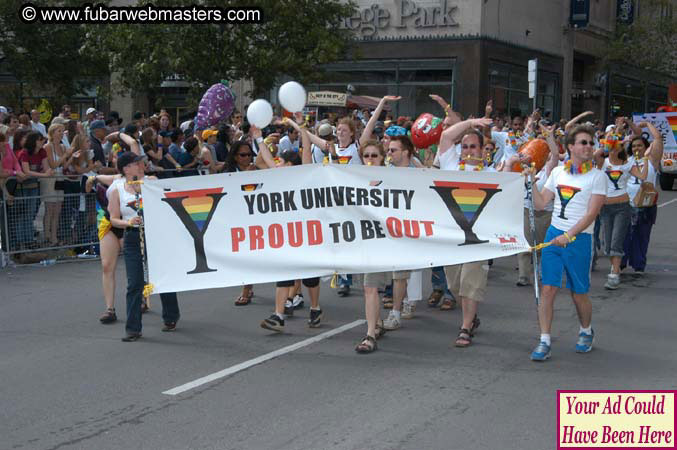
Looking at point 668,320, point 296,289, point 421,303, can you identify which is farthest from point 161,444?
point 668,320

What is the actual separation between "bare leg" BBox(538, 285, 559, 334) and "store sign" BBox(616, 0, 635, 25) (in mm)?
41430

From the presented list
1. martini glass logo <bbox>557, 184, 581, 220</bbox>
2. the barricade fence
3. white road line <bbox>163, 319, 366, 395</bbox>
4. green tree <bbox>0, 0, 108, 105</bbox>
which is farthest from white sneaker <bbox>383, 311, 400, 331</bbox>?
green tree <bbox>0, 0, 108, 105</bbox>

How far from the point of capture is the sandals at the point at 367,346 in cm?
767

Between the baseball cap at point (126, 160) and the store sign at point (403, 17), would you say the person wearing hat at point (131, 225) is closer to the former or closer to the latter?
the baseball cap at point (126, 160)

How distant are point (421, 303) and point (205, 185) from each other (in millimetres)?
3248

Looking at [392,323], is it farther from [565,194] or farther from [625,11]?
[625,11]

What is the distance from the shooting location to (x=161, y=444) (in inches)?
214

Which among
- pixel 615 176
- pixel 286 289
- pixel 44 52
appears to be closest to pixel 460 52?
pixel 44 52

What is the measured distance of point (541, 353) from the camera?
738 centimetres

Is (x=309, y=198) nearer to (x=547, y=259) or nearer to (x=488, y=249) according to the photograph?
(x=488, y=249)

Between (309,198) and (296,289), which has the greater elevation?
(309,198)

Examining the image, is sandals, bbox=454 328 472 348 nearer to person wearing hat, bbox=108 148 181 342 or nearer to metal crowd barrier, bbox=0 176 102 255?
person wearing hat, bbox=108 148 181 342

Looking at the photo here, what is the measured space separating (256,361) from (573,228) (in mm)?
2831

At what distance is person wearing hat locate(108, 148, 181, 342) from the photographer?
27.1 feet
